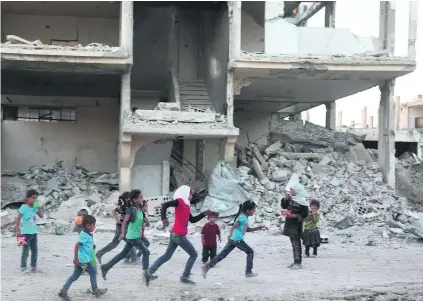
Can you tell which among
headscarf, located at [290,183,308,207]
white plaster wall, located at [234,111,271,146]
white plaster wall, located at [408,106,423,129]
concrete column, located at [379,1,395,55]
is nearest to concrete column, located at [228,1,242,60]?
concrete column, located at [379,1,395,55]

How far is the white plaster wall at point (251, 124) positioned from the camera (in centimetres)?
2470

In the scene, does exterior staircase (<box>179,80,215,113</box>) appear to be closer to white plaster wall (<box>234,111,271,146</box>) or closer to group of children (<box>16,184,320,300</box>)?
white plaster wall (<box>234,111,271,146</box>)

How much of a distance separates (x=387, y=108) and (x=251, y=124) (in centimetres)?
808

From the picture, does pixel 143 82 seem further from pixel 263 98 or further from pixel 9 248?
pixel 9 248

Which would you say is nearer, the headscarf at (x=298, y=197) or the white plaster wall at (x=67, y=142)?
the headscarf at (x=298, y=197)

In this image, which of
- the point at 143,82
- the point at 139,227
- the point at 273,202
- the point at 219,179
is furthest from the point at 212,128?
the point at 139,227

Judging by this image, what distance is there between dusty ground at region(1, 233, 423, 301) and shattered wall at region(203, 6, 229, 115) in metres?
7.33

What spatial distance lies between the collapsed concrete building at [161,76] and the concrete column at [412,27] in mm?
45

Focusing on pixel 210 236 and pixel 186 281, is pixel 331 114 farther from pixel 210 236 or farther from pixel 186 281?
pixel 186 281

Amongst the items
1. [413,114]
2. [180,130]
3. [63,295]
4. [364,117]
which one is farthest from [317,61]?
[364,117]

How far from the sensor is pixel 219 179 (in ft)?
52.1

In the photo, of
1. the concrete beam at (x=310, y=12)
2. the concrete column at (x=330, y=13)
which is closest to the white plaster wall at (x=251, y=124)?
the concrete beam at (x=310, y=12)

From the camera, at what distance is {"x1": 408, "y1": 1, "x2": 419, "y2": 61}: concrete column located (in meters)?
16.5

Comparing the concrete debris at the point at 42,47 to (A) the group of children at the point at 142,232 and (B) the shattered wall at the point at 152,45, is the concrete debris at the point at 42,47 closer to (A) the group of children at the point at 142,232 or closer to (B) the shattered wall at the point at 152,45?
(B) the shattered wall at the point at 152,45
